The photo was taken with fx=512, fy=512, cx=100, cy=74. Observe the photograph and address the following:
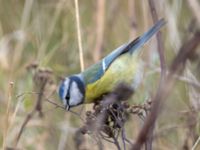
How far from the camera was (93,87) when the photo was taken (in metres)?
1.83

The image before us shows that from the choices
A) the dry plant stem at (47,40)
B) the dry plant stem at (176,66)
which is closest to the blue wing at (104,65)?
the dry plant stem at (47,40)

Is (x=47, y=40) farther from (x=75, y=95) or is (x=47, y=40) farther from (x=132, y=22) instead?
(x=75, y=95)

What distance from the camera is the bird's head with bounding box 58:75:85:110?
174cm

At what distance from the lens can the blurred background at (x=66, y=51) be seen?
2.07 m

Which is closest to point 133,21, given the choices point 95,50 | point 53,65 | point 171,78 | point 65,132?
point 95,50

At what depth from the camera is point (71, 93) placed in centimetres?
175

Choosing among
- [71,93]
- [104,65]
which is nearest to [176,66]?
[71,93]

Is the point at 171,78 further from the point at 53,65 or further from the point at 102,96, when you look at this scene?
the point at 53,65

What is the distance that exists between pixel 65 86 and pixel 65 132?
0.59 m

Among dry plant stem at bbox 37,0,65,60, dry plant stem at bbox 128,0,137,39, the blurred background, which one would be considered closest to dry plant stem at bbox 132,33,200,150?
the blurred background

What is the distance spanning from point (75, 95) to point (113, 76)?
153mm

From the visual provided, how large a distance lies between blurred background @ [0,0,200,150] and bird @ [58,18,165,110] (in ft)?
0.26

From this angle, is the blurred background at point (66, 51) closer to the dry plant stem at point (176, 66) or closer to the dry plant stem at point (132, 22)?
the dry plant stem at point (132, 22)

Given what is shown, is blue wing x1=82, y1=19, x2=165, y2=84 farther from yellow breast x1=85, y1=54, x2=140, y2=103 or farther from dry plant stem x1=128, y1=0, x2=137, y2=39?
dry plant stem x1=128, y1=0, x2=137, y2=39
